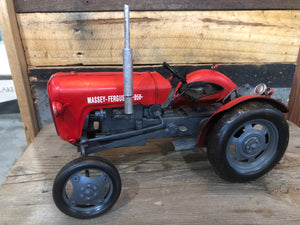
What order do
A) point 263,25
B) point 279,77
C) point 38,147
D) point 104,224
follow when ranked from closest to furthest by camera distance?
point 104,224
point 38,147
point 263,25
point 279,77

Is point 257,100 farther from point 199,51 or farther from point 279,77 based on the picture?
point 279,77

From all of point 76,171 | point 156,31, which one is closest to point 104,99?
point 76,171

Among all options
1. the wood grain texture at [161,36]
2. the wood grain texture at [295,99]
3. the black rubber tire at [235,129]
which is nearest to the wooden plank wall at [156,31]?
the wood grain texture at [161,36]

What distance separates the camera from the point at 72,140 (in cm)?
105

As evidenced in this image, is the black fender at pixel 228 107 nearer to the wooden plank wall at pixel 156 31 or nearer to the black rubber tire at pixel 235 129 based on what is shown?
the black rubber tire at pixel 235 129

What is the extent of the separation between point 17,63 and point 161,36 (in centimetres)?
96

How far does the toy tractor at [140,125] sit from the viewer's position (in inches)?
35.9

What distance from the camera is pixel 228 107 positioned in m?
0.99

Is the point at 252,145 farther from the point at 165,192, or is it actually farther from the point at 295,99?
the point at 295,99

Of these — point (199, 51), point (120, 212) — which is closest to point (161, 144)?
point (120, 212)

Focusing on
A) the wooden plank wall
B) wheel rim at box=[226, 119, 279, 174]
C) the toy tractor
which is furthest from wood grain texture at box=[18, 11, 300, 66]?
wheel rim at box=[226, 119, 279, 174]

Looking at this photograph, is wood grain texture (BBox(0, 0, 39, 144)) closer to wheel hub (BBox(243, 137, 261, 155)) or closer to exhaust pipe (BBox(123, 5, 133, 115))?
exhaust pipe (BBox(123, 5, 133, 115))

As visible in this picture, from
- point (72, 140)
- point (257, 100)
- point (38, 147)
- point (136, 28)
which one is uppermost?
point (136, 28)

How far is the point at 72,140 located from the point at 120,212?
1.31ft
